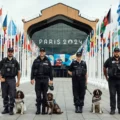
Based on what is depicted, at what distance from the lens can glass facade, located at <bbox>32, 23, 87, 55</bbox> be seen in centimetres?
7400

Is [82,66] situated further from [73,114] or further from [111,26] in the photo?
[111,26]

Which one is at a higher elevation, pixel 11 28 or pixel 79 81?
pixel 11 28

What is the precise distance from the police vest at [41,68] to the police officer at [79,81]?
1004mm

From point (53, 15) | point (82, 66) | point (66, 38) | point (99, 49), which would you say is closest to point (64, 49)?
point (66, 38)

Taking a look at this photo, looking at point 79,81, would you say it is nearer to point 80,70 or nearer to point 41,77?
point 80,70

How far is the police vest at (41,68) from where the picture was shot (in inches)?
391

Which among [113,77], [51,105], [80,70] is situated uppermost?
[80,70]

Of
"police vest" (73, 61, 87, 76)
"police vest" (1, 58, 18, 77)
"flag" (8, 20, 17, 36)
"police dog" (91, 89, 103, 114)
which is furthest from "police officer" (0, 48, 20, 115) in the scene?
"flag" (8, 20, 17, 36)

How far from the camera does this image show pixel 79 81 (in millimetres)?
10570

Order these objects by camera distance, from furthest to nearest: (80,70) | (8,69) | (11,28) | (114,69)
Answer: (11,28), (80,70), (114,69), (8,69)

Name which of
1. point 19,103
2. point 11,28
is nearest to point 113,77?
point 19,103

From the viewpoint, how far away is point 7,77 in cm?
991

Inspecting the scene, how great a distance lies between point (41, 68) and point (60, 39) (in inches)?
2531

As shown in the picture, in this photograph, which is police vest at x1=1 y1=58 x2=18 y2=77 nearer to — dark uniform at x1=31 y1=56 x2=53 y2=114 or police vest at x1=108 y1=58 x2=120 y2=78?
dark uniform at x1=31 y1=56 x2=53 y2=114
